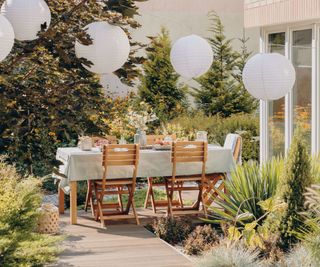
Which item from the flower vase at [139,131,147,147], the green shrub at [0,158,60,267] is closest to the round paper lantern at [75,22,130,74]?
the green shrub at [0,158,60,267]

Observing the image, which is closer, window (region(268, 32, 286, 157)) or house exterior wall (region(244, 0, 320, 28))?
house exterior wall (region(244, 0, 320, 28))

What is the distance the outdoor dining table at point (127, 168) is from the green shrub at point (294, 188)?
1589mm

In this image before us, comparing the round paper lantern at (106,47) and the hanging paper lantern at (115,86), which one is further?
the hanging paper lantern at (115,86)

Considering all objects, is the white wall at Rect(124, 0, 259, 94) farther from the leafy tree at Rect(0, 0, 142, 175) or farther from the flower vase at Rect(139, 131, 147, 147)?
the leafy tree at Rect(0, 0, 142, 175)

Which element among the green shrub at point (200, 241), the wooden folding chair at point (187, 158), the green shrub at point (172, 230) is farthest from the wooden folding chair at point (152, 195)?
the green shrub at point (200, 241)

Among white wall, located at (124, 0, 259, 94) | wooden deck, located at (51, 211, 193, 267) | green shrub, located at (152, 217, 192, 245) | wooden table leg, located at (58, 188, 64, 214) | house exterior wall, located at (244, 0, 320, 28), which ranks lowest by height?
wooden deck, located at (51, 211, 193, 267)

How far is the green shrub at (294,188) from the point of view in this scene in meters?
6.98

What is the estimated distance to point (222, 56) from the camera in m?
18.0

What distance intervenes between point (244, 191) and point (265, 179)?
25 cm

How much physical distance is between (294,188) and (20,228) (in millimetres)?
2595

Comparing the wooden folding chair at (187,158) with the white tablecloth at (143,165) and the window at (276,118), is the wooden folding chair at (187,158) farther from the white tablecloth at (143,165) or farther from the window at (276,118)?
the window at (276,118)

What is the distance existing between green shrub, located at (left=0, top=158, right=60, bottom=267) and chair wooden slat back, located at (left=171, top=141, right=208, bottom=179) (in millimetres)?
2539

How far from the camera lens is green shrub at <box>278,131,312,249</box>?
22.9ft

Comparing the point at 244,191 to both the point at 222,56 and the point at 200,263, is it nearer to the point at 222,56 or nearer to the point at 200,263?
the point at 200,263
